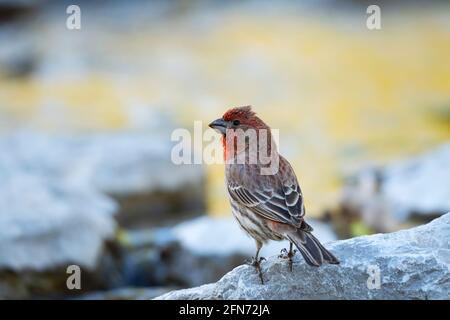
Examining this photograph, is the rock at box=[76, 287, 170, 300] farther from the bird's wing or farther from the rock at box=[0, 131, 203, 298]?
the bird's wing

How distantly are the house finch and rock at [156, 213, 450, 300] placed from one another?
0.13 metres

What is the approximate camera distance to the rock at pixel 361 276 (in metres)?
5.76

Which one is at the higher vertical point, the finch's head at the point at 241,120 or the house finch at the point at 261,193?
the finch's head at the point at 241,120

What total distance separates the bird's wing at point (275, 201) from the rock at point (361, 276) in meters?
0.31

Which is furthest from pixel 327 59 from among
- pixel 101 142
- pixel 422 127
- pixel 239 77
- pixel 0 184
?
pixel 0 184

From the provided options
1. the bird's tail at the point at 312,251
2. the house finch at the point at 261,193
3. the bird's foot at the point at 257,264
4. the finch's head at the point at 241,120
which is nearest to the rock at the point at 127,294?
the house finch at the point at 261,193

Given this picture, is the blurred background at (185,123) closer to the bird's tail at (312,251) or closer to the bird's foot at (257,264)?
the bird's foot at (257,264)

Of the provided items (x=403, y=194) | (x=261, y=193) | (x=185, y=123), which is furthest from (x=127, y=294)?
(x=185, y=123)

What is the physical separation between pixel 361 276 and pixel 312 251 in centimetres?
40

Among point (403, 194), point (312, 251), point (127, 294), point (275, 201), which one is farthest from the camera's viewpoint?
point (403, 194)

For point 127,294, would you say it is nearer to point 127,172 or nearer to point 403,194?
point 127,172

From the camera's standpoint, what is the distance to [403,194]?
980cm

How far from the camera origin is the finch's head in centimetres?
687

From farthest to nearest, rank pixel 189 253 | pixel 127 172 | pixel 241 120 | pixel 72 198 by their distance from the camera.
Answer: pixel 127 172 → pixel 72 198 → pixel 189 253 → pixel 241 120
